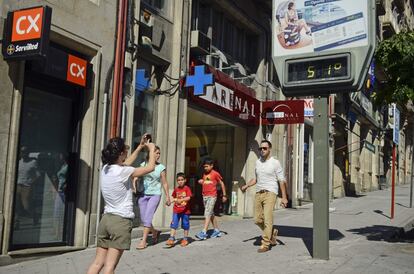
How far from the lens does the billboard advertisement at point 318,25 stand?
798 cm

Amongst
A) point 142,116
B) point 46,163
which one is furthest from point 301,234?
point 46,163

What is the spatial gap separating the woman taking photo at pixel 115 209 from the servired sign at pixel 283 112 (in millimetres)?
11862

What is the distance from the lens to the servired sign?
54.3 ft

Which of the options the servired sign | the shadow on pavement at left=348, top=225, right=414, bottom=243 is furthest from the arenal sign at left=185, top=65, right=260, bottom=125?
the shadow on pavement at left=348, top=225, right=414, bottom=243

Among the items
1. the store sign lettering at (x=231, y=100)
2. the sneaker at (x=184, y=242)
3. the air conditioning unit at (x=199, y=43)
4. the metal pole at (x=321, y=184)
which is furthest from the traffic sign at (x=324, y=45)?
the store sign lettering at (x=231, y=100)

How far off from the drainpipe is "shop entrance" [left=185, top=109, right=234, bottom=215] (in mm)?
6288

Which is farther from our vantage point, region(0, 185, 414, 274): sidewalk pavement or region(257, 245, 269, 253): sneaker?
region(257, 245, 269, 253): sneaker

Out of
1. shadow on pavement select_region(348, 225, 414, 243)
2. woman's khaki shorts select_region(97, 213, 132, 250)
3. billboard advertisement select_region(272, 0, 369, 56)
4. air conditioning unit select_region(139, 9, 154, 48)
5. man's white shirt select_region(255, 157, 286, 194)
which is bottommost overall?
shadow on pavement select_region(348, 225, 414, 243)

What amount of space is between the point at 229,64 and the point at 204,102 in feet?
9.98

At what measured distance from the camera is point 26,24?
759 centimetres

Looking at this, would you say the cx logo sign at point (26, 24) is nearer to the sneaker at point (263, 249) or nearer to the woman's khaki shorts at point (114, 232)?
the woman's khaki shorts at point (114, 232)

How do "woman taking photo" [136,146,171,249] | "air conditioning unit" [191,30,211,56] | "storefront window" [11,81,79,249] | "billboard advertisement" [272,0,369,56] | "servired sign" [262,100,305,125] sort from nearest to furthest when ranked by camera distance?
"billboard advertisement" [272,0,369,56]
"storefront window" [11,81,79,249]
"woman taking photo" [136,146,171,249]
"air conditioning unit" [191,30,211,56]
"servired sign" [262,100,305,125]

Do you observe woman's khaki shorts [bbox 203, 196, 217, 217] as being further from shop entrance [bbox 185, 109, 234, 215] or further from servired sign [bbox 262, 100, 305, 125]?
servired sign [bbox 262, 100, 305, 125]

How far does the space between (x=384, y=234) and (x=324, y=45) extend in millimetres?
5102
